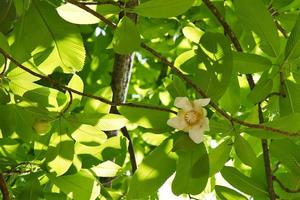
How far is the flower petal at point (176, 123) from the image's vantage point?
1.02 m

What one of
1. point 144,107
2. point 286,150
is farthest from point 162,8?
point 286,150

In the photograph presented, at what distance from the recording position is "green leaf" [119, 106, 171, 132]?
1.05 m

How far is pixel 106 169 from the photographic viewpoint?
1385 mm

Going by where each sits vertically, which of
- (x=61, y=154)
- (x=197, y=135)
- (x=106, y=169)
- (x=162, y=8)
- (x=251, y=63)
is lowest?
(x=106, y=169)

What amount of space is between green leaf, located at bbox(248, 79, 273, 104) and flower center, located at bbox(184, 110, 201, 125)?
0.63 ft

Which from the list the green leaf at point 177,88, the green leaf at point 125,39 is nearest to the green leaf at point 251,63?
the green leaf at point 177,88

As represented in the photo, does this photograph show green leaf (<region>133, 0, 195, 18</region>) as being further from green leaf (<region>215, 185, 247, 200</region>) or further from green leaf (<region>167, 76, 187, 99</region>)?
green leaf (<region>215, 185, 247, 200</region>)

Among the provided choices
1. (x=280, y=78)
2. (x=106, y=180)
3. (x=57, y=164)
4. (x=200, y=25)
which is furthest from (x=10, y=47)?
(x=200, y=25)

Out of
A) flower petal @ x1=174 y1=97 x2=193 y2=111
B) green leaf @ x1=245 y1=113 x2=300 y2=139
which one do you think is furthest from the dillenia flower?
green leaf @ x1=245 y1=113 x2=300 y2=139

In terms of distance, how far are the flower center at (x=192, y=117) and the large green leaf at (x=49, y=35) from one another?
0.90ft

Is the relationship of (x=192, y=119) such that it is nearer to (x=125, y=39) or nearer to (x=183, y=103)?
(x=183, y=103)

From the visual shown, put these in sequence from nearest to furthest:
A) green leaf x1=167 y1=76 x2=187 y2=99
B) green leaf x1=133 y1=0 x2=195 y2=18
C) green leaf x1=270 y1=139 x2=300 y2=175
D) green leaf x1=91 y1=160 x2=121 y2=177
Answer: green leaf x1=133 y1=0 x2=195 y2=18
green leaf x1=167 y1=76 x2=187 y2=99
green leaf x1=270 y1=139 x2=300 y2=175
green leaf x1=91 y1=160 x2=121 y2=177

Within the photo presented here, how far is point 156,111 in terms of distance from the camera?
1068 mm

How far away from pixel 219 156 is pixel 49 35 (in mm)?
445
